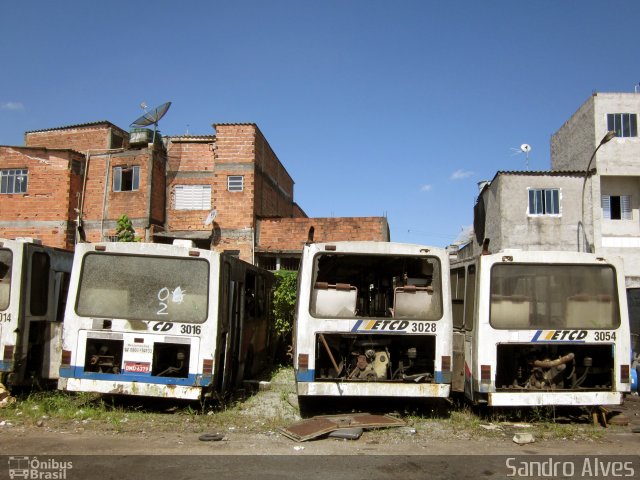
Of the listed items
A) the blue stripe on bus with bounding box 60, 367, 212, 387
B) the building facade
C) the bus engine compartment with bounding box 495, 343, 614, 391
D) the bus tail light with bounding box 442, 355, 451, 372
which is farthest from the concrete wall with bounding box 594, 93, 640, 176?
the blue stripe on bus with bounding box 60, 367, 212, 387

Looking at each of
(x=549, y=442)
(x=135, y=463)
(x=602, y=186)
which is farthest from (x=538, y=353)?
(x=602, y=186)

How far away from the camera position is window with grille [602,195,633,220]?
2747 cm

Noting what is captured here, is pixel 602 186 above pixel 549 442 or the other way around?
above

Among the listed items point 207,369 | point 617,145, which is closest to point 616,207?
point 617,145

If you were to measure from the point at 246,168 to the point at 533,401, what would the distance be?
1915cm

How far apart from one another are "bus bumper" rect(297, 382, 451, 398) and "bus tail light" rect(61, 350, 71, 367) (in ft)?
10.5

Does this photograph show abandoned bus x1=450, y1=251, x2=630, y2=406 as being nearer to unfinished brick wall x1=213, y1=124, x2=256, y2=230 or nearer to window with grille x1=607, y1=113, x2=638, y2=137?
unfinished brick wall x1=213, y1=124, x2=256, y2=230

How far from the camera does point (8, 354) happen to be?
315 inches

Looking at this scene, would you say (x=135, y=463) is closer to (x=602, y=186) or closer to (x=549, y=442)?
(x=549, y=442)

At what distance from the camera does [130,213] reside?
2503 centimetres

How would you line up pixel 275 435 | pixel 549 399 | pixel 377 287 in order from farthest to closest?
1. pixel 377 287
2. pixel 549 399
3. pixel 275 435

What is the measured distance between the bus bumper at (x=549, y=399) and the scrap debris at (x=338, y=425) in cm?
138

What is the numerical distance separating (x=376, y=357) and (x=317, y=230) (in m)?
16.6

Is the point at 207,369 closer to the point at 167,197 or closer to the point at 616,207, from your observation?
the point at 167,197
